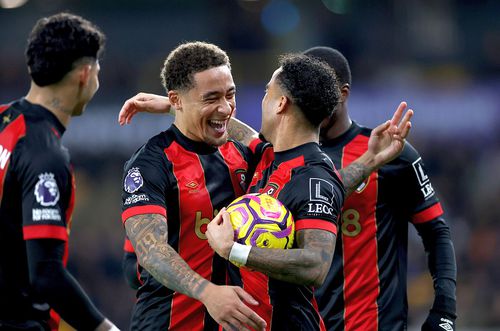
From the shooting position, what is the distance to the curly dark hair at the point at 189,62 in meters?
Result: 5.59

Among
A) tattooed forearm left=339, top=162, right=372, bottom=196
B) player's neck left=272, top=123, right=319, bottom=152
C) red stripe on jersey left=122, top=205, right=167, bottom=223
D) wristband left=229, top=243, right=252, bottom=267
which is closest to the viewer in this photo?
wristband left=229, top=243, right=252, bottom=267

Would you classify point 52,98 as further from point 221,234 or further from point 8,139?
point 221,234

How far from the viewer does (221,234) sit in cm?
489

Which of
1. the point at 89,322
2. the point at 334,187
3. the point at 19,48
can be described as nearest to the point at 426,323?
the point at 334,187

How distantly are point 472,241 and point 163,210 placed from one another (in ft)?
40.5

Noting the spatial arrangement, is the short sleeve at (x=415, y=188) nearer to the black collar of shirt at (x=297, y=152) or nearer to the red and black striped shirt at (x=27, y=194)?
the black collar of shirt at (x=297, y=152)

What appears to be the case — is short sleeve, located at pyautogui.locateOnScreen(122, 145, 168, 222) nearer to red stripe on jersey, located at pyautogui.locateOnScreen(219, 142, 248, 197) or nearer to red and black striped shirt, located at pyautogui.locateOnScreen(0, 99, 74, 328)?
red and black striped shirt, located at pyautogui.locateOnScreen(0, 99, 74, 328)

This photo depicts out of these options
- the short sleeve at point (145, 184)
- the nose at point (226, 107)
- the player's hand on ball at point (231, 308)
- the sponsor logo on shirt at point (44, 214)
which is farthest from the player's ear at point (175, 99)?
the player's hand on ball at point (231, 308)

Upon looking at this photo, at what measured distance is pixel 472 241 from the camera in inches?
653

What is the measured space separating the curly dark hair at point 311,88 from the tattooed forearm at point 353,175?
568 millimetres

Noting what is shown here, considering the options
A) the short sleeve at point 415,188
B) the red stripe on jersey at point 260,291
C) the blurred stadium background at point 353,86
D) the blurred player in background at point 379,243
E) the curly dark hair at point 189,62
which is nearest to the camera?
the red stripe on jersey at point 260,291

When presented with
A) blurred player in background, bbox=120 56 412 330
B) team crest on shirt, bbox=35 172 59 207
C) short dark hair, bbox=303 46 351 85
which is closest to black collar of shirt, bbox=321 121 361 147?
short dark hair, bbox=303 46 351 85

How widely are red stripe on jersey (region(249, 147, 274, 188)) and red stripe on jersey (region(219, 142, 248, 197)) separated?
0.08 m

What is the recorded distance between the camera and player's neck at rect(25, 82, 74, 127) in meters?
5.10
